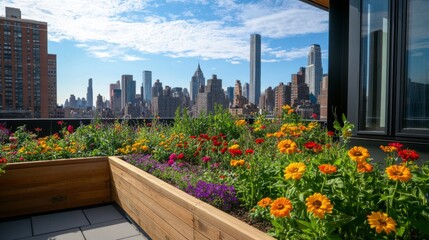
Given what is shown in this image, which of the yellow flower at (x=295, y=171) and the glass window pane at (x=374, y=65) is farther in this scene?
the glass window pane at (x=374, y=65)

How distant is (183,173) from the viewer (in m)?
2.40

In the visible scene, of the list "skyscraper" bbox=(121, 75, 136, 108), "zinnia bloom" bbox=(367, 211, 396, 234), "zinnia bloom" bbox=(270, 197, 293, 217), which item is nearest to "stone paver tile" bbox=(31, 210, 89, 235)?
"zinnia bloom" bbox=(270, 197, 293, 217)

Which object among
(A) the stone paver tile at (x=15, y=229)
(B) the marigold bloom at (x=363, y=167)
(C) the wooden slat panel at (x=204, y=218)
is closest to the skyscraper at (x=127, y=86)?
(A) the stone paver tile at (x=15, y=229)

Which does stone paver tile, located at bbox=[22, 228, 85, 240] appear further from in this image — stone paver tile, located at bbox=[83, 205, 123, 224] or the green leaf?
the green leaf

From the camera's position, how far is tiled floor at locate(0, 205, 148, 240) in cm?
246

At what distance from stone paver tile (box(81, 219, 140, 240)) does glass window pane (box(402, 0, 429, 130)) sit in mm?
3000

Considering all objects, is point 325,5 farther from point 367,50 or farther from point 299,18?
point 299,18

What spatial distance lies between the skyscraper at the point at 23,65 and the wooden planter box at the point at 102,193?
30219 mm

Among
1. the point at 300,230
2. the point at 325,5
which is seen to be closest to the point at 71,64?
the point at 325,5

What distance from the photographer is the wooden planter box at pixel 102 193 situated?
1821mm

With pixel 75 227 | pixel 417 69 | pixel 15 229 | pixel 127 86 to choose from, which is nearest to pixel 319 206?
pixel 75 227

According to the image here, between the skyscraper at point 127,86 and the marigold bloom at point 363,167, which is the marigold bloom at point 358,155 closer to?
the marigold bloom at point 363,167

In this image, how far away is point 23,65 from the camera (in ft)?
112

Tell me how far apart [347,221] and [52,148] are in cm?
314
